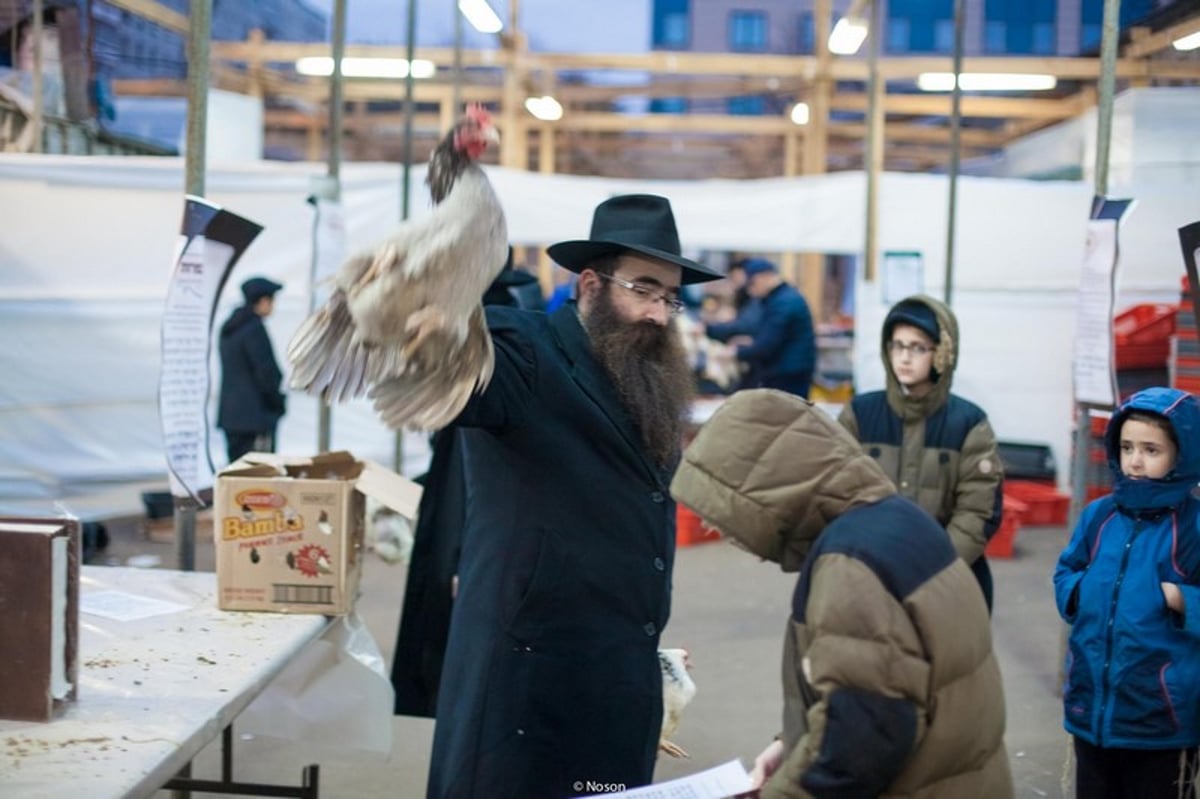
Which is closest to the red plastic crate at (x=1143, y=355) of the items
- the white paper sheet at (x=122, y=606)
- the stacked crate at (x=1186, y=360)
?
the stacked crate at (x=1186, y=360)

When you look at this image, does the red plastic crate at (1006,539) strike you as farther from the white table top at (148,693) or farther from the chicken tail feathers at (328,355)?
the chicken tail feathers at (328,355)

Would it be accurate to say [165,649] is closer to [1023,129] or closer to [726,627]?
[726,627]

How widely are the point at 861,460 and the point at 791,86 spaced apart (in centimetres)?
1100

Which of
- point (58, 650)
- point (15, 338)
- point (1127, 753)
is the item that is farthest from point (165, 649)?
point (15, 338)

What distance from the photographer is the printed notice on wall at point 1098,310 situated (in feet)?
15.5

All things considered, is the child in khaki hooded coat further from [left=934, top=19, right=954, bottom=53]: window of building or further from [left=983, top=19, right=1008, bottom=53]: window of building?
[left=934, top=19, right=954, bottom=53]: window of building

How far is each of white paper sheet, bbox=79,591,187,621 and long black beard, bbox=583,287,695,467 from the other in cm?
135

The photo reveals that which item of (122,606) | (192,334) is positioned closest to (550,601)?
(122,606)

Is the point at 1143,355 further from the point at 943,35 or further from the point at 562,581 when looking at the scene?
the point at 943,35

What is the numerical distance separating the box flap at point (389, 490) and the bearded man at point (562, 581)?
940 mm

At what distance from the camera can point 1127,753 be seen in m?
3.01

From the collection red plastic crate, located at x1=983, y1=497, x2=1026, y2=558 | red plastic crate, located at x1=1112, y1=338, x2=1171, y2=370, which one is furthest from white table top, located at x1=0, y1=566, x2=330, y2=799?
red plastic crate, located at x1=1112, y1=338, x2=1171, y2=370

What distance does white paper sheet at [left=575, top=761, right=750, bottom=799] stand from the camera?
1.91 m

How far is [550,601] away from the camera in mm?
2375
